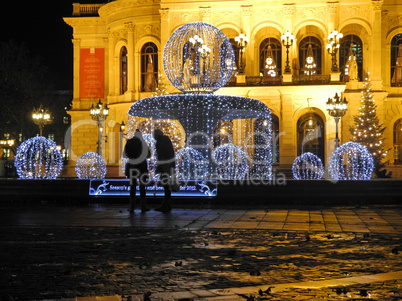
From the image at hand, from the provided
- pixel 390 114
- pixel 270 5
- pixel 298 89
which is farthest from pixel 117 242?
pixel 390 114

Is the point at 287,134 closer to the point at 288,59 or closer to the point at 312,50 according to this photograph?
the point at 288,59

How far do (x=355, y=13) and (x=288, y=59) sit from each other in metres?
5.96

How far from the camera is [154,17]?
1740 inches

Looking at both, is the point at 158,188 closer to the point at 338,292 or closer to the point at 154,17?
the point at 338,292

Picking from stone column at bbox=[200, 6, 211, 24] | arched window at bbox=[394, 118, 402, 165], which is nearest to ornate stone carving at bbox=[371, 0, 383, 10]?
arched window at bbox=[394, 118, 402, 165]

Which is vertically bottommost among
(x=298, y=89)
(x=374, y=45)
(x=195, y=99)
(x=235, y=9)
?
(x=195, y=99)

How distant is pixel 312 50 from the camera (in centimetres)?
4200

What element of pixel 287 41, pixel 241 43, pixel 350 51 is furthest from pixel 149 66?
pixel 350 51

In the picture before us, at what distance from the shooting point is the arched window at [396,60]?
41.9m

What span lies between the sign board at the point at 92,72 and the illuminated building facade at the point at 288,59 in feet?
4.39

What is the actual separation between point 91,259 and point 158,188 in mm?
7287

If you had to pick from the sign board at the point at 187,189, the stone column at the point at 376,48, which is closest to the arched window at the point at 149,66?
the stone column at the point at 376,48

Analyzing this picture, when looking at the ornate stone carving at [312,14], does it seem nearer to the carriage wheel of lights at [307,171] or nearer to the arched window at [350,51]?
the arched window at [350,51]

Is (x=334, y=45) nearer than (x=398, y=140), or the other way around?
(x=334, y=45)
